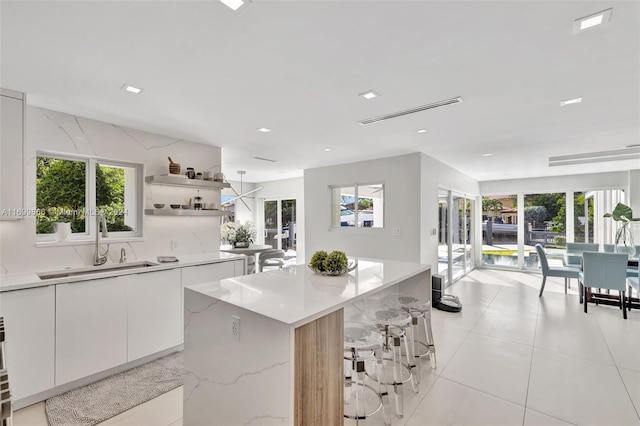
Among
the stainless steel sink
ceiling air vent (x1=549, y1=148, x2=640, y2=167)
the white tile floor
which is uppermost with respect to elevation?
ceiling air vent (x1=549, y1=148, x2=640, y2=167)

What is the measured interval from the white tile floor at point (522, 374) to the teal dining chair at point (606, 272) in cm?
40

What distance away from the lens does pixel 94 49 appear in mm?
1815

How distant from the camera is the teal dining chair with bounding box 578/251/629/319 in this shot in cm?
418

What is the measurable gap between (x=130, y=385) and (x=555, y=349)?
417 cm

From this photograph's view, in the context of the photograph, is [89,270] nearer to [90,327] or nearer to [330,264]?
[90,327]

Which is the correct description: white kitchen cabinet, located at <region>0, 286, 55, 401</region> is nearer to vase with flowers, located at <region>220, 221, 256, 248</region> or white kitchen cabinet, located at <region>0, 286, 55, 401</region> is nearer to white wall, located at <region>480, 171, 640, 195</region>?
vase with flowers, located at <region>220, 221, 256, 248</region>

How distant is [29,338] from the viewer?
87.8 inches

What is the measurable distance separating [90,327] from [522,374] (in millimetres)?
3803

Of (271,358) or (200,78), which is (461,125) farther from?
(271,358)

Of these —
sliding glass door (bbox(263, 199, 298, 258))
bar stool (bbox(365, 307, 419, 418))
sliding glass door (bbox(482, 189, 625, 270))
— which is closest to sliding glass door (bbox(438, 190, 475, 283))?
sliding glass door (bbox(482, 189, 625, 270))

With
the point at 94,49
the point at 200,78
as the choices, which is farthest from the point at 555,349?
the point at 94,49

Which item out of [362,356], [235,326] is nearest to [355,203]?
[362,356]

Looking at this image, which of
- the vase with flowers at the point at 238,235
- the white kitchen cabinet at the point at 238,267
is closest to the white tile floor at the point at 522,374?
the white kitchen cabinet at the point at 238,267

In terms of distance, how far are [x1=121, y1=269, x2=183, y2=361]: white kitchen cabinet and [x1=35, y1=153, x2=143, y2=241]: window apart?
2.71ft
